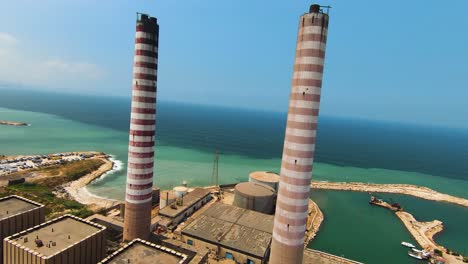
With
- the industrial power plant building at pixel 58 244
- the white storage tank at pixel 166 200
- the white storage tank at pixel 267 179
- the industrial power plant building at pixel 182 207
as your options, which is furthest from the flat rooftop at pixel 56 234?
the white storage tank at pixel 267 179

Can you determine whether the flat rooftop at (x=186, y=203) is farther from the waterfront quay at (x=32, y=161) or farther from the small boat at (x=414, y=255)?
the waterfront quay at (x=32, y=161)

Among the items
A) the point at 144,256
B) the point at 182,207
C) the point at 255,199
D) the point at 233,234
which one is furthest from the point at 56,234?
the point at 255,199

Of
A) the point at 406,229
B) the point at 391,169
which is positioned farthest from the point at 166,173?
the point at 391,169

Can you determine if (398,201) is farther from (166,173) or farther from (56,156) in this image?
(56,156)

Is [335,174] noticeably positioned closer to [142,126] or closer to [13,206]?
[142,126]

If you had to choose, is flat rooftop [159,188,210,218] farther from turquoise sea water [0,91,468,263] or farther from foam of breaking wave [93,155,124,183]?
foam of breaking wave [93,155,124,183]
